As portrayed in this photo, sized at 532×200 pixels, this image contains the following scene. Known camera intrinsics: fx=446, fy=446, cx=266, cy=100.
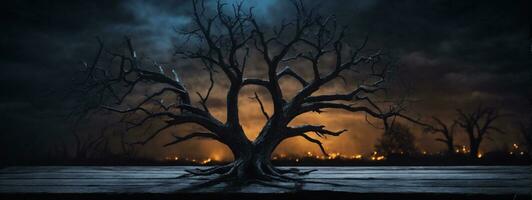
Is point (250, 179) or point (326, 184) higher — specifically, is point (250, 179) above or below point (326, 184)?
Answer: above

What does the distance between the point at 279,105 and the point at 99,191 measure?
3.62 meters

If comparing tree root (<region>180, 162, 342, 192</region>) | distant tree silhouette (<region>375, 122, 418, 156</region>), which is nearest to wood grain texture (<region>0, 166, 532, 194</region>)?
tree root (<region>180, 162, 342, 192</region>)

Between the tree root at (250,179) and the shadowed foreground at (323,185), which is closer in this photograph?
the shadowed foreground at (323,185)

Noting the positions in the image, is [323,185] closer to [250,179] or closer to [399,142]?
[250,179]

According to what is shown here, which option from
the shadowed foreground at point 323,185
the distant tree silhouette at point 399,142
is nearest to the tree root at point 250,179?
the shadowed foreground at point 323,185

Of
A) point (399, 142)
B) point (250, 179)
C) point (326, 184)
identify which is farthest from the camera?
point (399, 142)

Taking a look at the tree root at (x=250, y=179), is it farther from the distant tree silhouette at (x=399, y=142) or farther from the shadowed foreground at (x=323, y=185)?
the distant tree silhouette at (x=399, y=142)

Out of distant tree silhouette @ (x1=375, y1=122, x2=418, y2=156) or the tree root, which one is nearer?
the tree root

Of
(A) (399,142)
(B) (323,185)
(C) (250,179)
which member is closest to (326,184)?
(B) (323,185)

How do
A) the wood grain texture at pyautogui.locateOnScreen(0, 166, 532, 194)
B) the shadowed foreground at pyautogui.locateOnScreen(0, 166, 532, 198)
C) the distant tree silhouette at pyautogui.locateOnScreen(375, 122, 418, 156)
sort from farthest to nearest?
the distant tree silhouette at pyautogui.locateOnScreen(375, 122, 418, 156), the wood grain texture at pyautogui.locateOnScreen(0, 166, 532, 194), the shadowed foreground at pyautogui.locateOnScreen(0, 166, 532, 198)

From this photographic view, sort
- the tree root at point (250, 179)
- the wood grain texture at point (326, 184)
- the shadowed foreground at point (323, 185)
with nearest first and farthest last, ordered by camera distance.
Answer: the shadowed foreground at point (323, 185), the wood grain texture at point (326, 184), the tree root at point (250, 179)

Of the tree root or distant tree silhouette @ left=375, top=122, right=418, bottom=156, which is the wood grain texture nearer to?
the tree root

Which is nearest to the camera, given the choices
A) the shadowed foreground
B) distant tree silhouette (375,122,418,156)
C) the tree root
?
the shadowed foreground

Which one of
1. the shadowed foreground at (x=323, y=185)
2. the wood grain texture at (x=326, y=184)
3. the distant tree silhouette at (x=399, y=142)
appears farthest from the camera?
→ the distant tree silhouette at (x=399, y=142)
